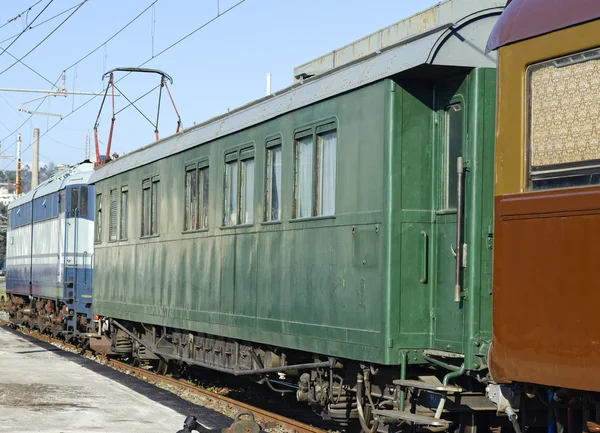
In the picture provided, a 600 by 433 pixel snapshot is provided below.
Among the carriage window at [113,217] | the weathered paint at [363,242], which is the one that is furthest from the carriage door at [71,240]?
the weathered paint at [363,242]

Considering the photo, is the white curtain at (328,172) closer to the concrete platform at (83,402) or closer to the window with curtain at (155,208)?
the concrete platform at (83,402)

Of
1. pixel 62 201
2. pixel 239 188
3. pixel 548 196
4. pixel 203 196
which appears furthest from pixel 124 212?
pixel 548 196

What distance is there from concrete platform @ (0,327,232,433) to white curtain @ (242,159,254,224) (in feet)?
8.02

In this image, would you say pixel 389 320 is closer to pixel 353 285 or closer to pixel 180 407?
pixel 353 285

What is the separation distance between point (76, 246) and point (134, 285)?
7325 mm

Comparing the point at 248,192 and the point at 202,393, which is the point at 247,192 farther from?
the point at 202,393

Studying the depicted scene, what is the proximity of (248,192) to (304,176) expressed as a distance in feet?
5.89

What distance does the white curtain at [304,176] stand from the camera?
10.2m

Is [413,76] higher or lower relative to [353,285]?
higher

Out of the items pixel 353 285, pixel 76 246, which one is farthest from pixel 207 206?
pixel 76 246

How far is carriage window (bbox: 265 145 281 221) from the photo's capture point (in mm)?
11008

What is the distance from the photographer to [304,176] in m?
10.4

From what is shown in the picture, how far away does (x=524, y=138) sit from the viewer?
660cm

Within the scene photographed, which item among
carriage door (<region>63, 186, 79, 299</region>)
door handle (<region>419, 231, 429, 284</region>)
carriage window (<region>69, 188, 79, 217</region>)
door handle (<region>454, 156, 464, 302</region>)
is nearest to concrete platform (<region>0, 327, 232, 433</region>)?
door handle (<region>419, 231, 429, 284</region>)
